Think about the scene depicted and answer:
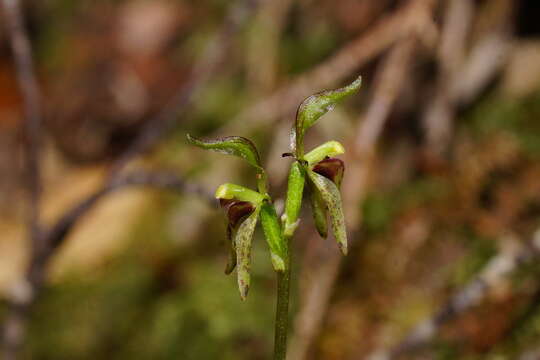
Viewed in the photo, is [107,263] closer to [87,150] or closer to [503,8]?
[87,150]

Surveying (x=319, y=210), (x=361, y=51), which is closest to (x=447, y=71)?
(x=361, y=51)

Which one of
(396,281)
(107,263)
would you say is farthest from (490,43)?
(107,263)

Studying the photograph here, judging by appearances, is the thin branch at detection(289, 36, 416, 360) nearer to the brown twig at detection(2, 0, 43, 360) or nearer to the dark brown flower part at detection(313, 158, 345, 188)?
the brown twig at detection(2, 0, 43, 360)

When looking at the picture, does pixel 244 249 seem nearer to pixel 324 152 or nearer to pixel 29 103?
pixel 324 152

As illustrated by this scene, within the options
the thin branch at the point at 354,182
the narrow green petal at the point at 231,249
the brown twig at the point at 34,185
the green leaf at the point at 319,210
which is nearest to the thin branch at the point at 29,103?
the brown twig at the point at 34,185

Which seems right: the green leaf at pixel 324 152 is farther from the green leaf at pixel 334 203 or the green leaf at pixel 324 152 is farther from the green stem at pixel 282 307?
the green stem at pixel 282 307
